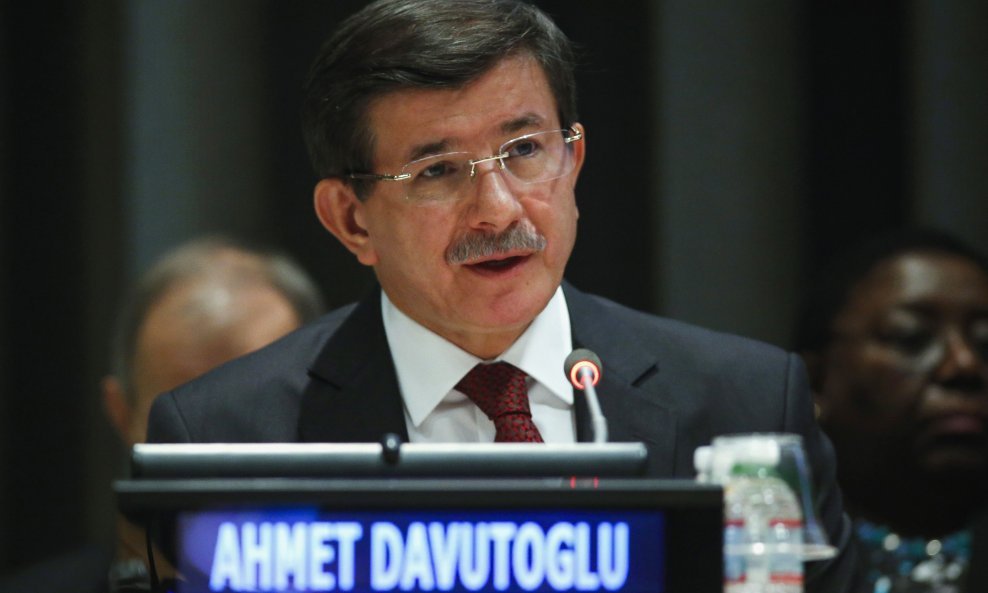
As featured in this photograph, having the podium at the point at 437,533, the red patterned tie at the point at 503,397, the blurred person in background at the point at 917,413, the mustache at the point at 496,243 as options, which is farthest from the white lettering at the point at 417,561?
the blurred person in background at the point at 917,413

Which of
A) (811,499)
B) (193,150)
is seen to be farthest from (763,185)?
(811,499)

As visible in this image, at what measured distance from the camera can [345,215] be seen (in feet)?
8.43

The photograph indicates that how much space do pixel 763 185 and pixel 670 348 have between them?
6.83 ft

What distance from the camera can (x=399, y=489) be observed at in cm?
151

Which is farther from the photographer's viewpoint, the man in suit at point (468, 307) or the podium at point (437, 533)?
the man in suit at point (468, 307)

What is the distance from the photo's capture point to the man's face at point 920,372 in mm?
3213

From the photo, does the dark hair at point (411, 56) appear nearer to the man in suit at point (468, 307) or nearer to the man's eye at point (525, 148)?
the man in suit at point (468, 307)

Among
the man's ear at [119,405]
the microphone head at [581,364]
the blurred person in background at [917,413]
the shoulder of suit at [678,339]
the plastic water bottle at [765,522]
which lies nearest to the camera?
the plastic water bottle at [765,522]

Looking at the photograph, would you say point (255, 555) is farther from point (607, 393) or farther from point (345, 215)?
point (345, 215)

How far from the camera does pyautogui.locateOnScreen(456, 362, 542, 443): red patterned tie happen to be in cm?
225

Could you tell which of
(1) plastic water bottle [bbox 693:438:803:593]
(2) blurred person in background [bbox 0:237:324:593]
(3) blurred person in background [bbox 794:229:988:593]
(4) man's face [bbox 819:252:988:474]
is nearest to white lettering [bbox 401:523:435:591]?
(1) plastic water bottle [bbox 693:438:803:593]

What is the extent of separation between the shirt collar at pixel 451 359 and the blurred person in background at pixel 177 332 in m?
0.89

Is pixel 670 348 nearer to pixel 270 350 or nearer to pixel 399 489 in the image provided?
pixel 270 350

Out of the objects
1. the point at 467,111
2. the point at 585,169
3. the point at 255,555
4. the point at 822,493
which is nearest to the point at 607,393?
the point at 822,493
